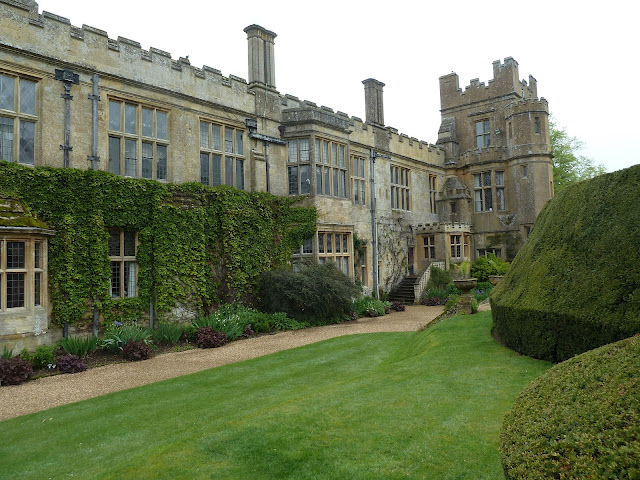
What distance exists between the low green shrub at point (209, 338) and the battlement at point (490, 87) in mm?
22549

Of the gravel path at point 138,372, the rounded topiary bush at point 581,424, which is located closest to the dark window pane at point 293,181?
the gravel path at point 138,372

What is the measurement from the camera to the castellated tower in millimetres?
25125

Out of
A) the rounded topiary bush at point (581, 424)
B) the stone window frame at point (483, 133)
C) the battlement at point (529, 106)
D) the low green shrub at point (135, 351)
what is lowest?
the low green shrub at point (135, 351)

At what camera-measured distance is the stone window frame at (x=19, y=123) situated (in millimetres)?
11258

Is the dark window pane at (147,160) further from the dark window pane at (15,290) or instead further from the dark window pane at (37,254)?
the dark window pane at (15,290)

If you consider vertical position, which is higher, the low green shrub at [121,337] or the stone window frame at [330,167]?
the stone window frame at [330,167]

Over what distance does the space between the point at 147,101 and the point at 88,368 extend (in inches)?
315

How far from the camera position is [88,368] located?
33.4 ft

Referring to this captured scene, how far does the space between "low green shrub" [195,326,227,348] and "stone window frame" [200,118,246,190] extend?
5.22m

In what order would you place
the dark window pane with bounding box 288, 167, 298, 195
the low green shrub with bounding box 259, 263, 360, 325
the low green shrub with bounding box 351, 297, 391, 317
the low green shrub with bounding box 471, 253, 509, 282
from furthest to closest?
the low green shrub with bounding box 471, 253, 509, 282 < the low green shrub with bounding box 351, 297, 391, 317 < the dark window pane with bounding box 288, 167, 298, 195 < the low green shrub with bounding box 259, 263, 360, 325

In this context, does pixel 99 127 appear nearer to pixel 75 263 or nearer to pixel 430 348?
pixel 75 263

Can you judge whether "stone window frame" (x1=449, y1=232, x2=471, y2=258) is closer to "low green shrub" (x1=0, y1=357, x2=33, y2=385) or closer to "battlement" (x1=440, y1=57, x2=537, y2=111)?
"battlement" (x1=440, y1=57, x2=537, y2=111)

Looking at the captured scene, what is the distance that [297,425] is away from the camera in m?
5.00

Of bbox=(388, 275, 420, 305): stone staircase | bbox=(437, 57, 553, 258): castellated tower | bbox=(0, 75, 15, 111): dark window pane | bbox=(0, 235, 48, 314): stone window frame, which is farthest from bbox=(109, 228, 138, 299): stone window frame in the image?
bbox=(437, 57, 553, 258): castellated tower
